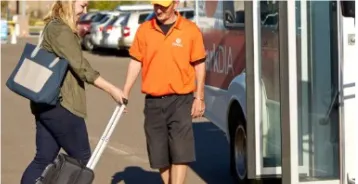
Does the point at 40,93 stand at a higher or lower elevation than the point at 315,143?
higher

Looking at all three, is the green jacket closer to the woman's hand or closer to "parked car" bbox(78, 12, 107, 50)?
the woman's hand

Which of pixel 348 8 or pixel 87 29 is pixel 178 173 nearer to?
pixel 348 8

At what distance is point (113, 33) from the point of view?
31.3 meters

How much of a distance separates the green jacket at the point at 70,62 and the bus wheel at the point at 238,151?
7.18 ft

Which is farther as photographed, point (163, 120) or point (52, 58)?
point (163, 120)

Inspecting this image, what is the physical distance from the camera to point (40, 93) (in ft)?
19.7

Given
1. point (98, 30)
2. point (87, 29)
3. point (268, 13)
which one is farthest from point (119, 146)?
point (87, 29)

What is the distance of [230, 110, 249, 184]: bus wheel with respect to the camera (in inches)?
318

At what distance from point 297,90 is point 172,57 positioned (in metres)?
0.98

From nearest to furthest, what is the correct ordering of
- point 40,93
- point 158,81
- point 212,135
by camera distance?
point 40,93, point 158,81, point 212,135

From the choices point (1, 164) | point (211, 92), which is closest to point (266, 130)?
point (211, 92)

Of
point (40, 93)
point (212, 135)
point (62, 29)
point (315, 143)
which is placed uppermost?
point (62, 29)

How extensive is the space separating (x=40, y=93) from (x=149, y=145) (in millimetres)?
1140

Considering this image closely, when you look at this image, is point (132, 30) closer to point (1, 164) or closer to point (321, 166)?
point (1, 164)
